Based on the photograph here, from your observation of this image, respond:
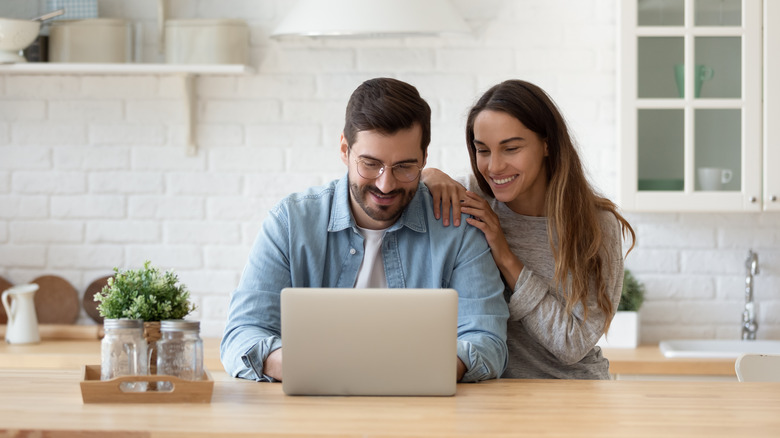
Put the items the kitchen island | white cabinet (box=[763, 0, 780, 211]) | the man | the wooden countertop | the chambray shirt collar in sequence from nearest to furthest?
1. the wooden countertop
2. the man
3. the chambray shirt collar
4. the kitchen island
5. white cabinet (box=[763, 0, 780, 211])

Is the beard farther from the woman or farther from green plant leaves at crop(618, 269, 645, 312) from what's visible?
green plant leaves at crop(618, 269, 645, 312)

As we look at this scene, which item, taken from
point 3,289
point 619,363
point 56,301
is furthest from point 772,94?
point 3,289

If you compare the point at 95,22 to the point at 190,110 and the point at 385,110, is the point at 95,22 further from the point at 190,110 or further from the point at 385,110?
the point at 385,110

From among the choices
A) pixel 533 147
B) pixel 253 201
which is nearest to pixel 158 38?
pixel 253 201

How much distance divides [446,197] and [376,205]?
0.20 metres

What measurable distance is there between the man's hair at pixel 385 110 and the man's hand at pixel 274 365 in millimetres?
483

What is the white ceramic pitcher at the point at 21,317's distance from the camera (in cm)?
304

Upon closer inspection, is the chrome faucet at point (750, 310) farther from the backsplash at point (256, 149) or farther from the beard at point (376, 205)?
the beard at point (376, 205)

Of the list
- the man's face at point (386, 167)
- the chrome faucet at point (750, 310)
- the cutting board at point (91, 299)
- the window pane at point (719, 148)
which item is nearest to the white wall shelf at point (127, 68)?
the cutting board at point (91, 299)

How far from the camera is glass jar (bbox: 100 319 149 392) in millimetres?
1479

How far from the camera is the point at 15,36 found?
3.02 meters

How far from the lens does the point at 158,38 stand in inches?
129

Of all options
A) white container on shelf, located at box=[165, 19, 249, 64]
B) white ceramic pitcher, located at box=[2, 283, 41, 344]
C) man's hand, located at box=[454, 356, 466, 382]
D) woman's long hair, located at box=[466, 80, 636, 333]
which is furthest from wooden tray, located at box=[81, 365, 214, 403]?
white container on shelf, located at box=[165, 19, 249, 64]

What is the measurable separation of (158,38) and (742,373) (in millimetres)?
2352
